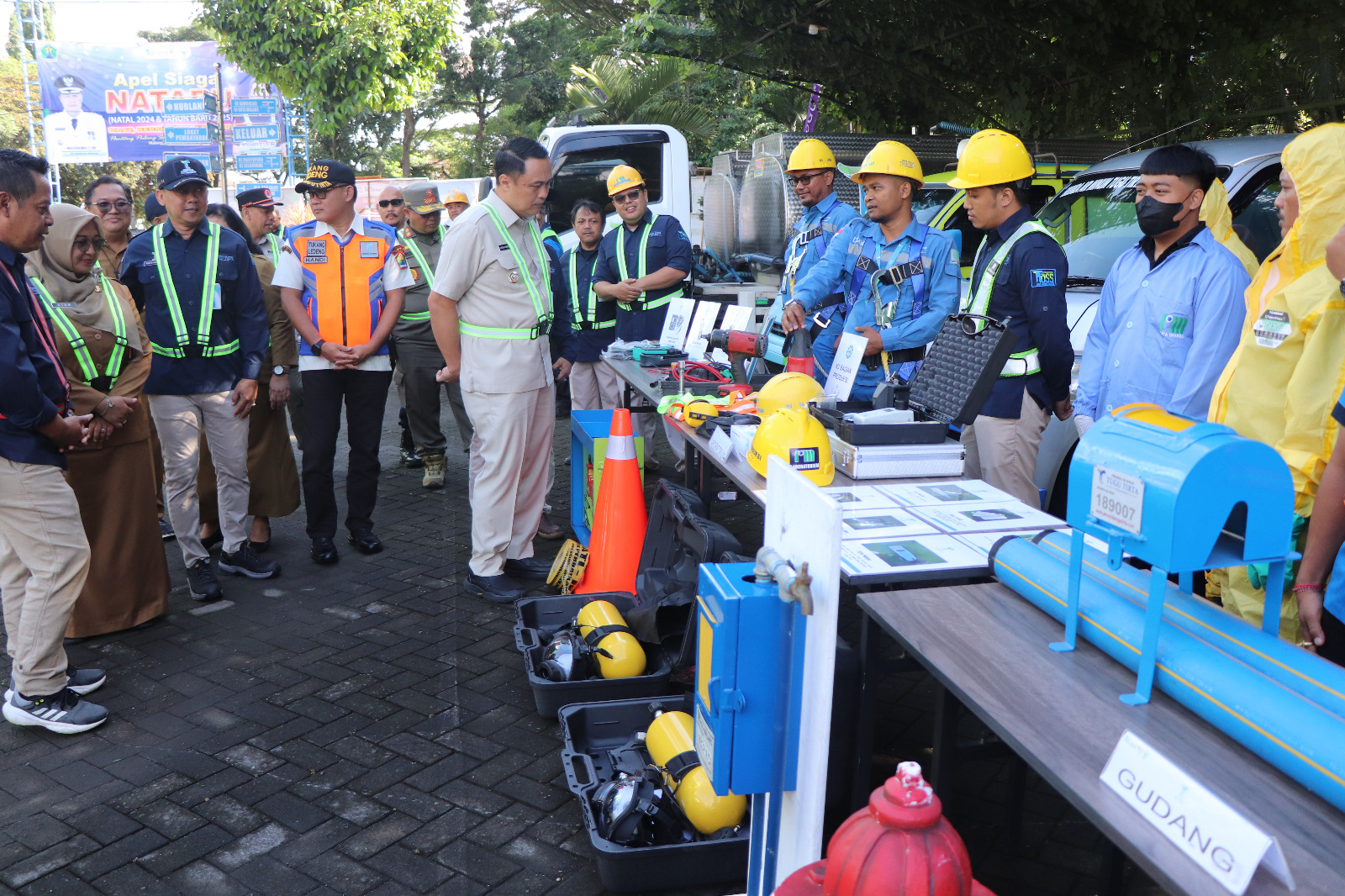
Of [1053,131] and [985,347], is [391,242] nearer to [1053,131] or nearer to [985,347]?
[985,347]

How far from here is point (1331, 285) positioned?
2.23 m

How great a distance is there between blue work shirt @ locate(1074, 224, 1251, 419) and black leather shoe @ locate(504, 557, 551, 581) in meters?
2.73

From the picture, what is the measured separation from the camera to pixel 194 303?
4.66 meters

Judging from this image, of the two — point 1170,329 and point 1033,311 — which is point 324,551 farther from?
point 1170,329

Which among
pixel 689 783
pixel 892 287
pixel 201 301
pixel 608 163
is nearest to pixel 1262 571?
pixel 689 783

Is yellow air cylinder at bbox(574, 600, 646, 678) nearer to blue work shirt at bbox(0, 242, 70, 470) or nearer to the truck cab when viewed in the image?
blue work shirt at bbox(0, 242, 70, 470)

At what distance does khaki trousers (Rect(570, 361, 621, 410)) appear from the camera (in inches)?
257

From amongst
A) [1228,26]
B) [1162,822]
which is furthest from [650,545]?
[1228,26]

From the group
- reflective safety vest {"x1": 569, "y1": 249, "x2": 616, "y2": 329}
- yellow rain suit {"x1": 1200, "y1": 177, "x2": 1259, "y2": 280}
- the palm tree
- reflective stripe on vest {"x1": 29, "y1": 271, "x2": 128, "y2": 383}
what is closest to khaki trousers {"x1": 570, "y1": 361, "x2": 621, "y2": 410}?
reflective safety vest {"x1": 569, "y1": 249, "x2": 616, "y2": 329}

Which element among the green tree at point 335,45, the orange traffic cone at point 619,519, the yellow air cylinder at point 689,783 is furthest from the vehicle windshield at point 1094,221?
the green tree at point 335,45

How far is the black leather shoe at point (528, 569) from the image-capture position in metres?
5.00

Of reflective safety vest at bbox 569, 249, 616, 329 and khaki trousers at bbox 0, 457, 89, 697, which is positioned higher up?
reflective safety vest at bbox 569, 249, 616, 329

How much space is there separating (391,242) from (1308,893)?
494cm

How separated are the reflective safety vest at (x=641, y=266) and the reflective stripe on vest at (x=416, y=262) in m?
1.31
